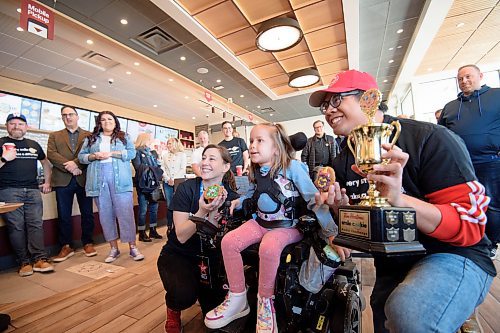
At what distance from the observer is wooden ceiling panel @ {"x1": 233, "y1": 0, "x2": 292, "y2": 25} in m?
3.80

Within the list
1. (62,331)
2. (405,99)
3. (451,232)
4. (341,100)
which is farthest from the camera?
(405,99)

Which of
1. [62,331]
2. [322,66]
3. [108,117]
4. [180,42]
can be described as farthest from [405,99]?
[62,331]

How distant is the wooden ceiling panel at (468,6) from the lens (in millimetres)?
4156

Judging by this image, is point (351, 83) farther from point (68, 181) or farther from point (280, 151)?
point (68, 181)

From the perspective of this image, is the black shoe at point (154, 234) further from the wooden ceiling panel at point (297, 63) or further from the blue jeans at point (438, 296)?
the wooden ceiling panel at point (297, 63)

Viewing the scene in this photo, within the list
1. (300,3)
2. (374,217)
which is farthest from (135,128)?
(374,217)

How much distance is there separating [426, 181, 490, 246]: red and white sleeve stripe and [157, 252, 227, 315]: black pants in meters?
1.07

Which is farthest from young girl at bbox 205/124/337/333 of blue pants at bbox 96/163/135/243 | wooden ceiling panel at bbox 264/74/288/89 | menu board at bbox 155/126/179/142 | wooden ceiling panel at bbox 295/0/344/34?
menu board at bbox 155/126/179/142

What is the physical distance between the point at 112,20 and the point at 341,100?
433 centimetres

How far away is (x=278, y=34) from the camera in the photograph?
4238 millimetres

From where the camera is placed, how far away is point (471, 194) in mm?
670

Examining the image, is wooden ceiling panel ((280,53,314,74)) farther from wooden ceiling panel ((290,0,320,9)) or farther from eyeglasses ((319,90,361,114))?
eyeglasses ((319,90,361,114))

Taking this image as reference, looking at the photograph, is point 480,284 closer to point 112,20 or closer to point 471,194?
point 471,194

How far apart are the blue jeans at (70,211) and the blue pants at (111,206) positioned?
0.61 m
